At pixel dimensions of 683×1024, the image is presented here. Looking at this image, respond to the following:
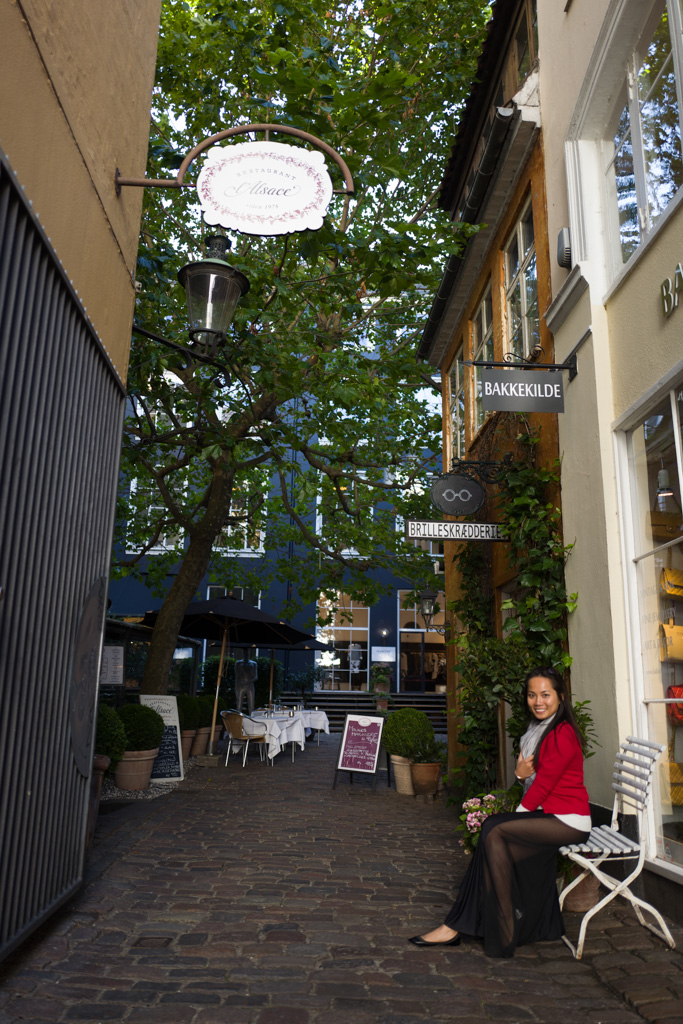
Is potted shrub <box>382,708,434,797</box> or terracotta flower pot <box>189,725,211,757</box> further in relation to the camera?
terracotta flower pot <box>189,725,211,757</box>

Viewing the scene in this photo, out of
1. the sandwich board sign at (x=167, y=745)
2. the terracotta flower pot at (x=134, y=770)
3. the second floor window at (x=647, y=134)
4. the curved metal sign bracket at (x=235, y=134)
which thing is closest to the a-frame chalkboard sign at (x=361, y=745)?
the sandwich board sign at (x=167, y=745)

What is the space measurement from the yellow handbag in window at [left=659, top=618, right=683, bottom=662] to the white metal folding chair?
559 millimetres

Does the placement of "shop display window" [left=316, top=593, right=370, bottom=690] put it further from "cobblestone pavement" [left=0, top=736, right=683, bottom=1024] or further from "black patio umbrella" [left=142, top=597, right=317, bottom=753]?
"cobblestone pavement" [left=0, top=736, right=683, bottom=1024]

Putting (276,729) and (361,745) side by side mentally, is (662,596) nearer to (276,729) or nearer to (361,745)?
(361,745)

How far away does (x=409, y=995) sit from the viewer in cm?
360

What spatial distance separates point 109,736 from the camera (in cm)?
852

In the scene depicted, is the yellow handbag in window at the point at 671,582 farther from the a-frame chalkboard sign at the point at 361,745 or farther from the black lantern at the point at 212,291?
the a-frame chalkboard sign at the point at 361,745

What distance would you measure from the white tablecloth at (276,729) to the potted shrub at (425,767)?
3913mm

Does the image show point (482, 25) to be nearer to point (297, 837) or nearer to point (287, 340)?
point (287, 340)

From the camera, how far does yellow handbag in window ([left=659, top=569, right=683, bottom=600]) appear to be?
16.0 feet

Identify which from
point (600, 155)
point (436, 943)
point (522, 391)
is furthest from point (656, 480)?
point (436, 943)

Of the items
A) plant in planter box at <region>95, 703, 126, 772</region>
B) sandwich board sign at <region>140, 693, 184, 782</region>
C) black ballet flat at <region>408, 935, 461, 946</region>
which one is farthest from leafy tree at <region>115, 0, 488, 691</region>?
black ballet flat at <region>408, 935, 461, 946</region>

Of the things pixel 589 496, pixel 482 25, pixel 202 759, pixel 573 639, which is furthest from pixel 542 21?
pixel 202 759

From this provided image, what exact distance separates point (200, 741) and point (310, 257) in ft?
33.1
